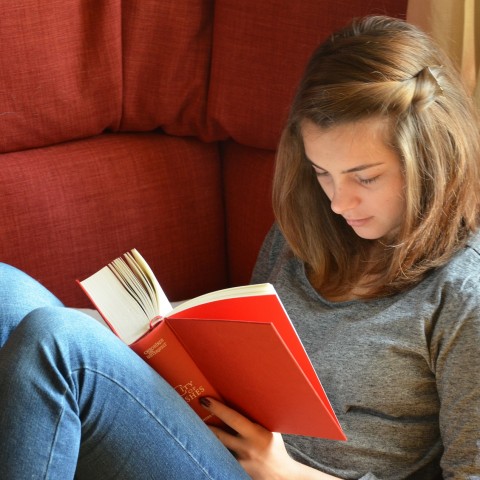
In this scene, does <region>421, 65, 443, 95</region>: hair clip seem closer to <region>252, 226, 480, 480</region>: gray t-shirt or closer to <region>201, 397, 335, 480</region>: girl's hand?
<region>252, 226, 480, 480</region>: gray t-shirt

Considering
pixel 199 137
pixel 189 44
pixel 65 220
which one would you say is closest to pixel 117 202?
pixel 65 220

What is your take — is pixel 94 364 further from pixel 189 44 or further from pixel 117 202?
pixel 189 44

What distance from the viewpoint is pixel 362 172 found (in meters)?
1.12

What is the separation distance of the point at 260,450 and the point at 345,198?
0.36 meters

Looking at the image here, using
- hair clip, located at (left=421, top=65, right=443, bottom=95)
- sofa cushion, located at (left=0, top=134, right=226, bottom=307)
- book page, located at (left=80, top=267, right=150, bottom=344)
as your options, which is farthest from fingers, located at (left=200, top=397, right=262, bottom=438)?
sofa cushion, located at (left=0, top=134, right=226, bottom=307)

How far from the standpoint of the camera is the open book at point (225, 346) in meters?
0.97

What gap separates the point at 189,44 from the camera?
1.65 meters

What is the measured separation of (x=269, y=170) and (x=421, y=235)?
21.8 inches

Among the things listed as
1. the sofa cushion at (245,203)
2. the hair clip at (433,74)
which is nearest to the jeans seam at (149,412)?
the hair clip at (433,74)

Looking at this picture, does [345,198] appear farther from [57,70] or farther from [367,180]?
[57,70]

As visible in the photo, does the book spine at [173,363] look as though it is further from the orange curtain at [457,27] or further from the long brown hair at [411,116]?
the orange curtain at [457,27]

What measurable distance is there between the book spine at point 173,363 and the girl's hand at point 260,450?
0.7 inches

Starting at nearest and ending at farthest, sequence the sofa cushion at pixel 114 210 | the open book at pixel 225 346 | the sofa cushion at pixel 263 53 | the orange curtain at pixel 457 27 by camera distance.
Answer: the open book at pixel 225 346
the orange curtain at pixel 457 27
the sofa cushion at pixel 263 53
the sofa cushion at pixel 114 210

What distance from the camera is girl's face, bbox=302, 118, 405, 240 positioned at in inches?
43.3
